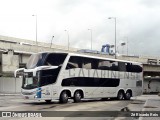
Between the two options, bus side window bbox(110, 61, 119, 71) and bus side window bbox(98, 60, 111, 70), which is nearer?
bus side window bbox(98, 60, 111, 70)

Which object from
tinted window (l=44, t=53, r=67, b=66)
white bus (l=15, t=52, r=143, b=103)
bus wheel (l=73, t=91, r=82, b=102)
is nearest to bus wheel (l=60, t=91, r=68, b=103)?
white bus (l=15, t=52, r=143, b=103)

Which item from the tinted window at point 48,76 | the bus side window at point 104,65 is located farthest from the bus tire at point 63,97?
the bus side window at point 104,65

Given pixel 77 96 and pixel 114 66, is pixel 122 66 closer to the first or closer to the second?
pixel 114 66

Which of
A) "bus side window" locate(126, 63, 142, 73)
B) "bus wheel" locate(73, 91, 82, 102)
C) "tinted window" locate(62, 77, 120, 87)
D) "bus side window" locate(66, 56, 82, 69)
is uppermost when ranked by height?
"bus side window" locate(66, 56, 82, 69)

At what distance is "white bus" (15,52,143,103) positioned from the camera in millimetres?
26125

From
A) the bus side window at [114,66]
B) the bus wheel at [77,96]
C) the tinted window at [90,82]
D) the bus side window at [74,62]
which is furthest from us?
the bus side window at [114,66]

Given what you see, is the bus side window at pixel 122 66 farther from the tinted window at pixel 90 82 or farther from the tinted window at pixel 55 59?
the tinted window at pixel 55 59

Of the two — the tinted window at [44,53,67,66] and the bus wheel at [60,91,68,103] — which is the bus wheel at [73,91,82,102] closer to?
the bus wheel at [60,91,68,103]

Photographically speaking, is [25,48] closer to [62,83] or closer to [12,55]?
[12,55]

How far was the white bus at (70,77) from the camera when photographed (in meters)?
26.1

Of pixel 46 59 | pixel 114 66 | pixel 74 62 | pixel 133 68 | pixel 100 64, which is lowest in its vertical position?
pixel 133 68

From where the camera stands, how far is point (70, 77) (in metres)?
27.7

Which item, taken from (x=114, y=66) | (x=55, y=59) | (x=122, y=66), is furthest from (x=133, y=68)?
(x=55, y=59)

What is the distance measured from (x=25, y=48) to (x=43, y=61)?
3649 centimetres
